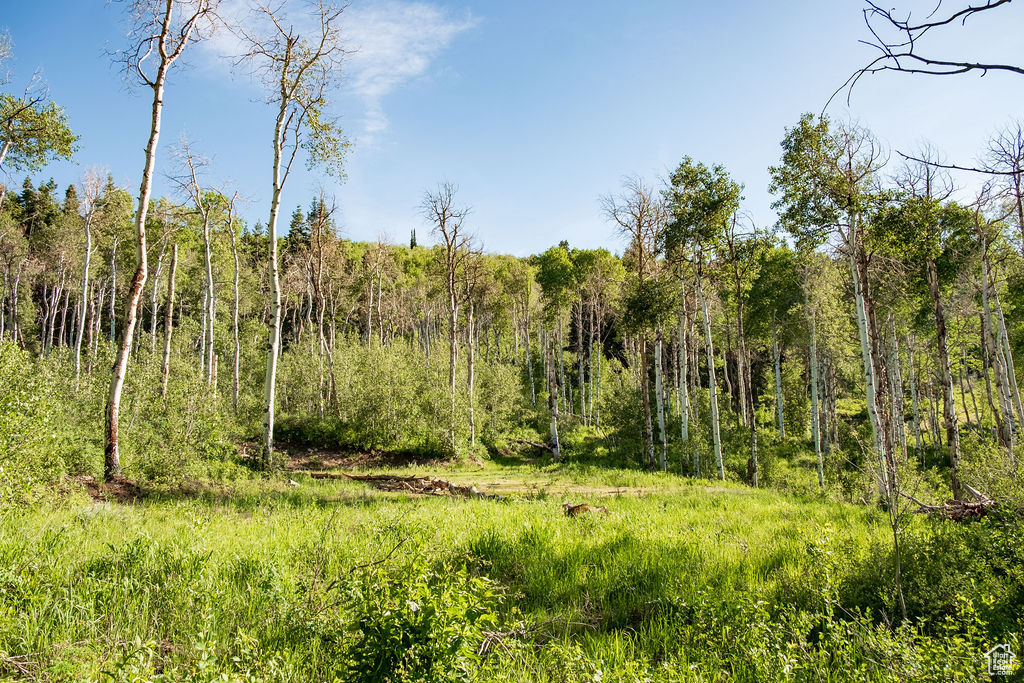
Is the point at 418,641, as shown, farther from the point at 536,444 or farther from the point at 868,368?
the point at 536,444

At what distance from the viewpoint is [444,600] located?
321 cm

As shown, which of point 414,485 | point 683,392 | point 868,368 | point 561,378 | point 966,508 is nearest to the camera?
point 966,508

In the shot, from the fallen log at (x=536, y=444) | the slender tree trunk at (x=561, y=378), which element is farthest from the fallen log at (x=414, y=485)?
the slender tree trunk at (x=561, y=378)

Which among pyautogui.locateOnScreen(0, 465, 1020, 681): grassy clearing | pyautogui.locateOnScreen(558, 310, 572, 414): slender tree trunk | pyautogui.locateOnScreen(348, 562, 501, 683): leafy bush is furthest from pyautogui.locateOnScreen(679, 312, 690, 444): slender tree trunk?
pyautogui.locateOnScreen(348, 562, 501, 683): leafy bush

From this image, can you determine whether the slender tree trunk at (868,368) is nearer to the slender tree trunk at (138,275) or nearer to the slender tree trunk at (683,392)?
the slender tree trunk at (683,392)

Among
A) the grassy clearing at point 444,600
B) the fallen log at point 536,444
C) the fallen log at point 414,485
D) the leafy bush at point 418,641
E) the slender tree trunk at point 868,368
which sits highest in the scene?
the slender tree trunk at point 868,368

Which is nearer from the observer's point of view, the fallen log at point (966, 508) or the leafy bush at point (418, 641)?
the leafy bush at point (418, 641)

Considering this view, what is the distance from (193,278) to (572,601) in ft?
142

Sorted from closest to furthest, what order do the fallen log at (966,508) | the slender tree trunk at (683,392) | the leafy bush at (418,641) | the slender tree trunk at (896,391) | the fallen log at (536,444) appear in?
1. the leafy bush at (418,641)
2. the fallen log at (966,508)
3. the slender tree trunk at (896,391)
4. the slender tree trunk at (683,392)
5. the fallen log at (536,444)

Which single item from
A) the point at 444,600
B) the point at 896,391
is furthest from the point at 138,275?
the point at 896,391

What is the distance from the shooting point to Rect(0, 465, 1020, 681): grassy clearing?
3.39 meters

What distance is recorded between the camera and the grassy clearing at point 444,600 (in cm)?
339

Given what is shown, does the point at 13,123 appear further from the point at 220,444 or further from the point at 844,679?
the point at 844,679

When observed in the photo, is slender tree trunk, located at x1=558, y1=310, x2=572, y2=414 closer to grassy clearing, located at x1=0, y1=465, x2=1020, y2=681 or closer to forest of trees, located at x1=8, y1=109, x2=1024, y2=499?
forest of trees, located at x1=8, y1=109, x2=1024, y2=499
